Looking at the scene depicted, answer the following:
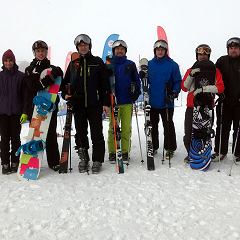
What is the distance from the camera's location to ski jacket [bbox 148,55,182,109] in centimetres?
362

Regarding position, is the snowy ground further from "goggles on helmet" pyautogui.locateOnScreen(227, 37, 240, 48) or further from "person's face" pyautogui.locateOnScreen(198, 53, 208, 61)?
"goggles on helmet" pyautogui.locateOnScreen(227, 37, 240, 48)

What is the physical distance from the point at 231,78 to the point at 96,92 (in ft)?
7.16

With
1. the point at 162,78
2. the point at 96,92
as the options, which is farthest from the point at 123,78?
the point at 162,78

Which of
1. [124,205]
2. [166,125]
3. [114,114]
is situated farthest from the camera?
[166,125]

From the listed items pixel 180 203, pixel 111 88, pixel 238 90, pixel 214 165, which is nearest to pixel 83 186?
pixel 180 203

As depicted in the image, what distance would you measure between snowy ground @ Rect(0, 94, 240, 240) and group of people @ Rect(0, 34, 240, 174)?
468 mm

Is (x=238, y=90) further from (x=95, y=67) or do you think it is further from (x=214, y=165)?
(x=95, y=67)

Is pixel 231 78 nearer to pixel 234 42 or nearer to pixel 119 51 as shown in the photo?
pixel 234 42

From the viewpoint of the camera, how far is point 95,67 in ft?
10.4

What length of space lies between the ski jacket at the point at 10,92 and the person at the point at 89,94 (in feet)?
2.27

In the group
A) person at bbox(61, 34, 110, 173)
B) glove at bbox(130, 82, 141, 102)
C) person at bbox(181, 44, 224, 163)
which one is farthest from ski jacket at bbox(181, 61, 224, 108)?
person at bbox(61, 34, 110, 173)

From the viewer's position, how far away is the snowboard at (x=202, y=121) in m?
Result: 3.18

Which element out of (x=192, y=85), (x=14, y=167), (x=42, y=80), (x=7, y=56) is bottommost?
(x=14, y=167)

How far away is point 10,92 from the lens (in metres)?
3.11
